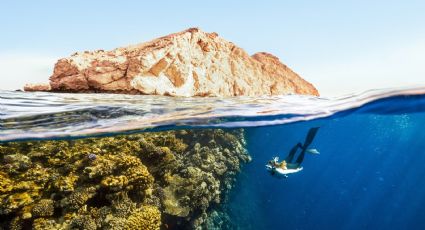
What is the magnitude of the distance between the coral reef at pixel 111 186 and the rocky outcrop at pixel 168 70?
2.56 metres

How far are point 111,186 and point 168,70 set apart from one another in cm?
596

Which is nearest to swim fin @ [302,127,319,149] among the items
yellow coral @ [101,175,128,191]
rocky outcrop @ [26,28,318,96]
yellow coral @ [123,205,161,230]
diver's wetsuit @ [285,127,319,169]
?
diver's wetsuit @ [285,127,319,169]

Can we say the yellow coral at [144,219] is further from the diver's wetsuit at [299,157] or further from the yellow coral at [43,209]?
the diver's wetsuit at [299,157]

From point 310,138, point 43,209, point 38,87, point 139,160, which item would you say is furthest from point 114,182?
point 310,138

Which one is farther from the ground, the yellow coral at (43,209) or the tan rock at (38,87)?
the tan rock at (38,87)

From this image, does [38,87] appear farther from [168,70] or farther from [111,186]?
[111,186]

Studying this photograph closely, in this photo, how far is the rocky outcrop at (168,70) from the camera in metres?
12.4

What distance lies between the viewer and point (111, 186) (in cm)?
A: 962

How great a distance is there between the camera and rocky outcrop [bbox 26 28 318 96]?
12398 mm

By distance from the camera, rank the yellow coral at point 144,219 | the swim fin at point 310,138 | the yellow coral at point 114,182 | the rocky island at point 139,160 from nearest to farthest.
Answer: the yellow coral at point 144,219 < the rocky island at point 139,160 < the yellow coral at point 114,182 < the swim fin at point 310,138

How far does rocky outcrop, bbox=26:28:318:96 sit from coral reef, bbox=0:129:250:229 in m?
2.56

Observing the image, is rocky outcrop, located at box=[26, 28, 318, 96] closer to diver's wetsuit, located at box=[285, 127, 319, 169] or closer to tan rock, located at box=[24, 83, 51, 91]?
tan rock, located at box=[24, 83, 51, 91]

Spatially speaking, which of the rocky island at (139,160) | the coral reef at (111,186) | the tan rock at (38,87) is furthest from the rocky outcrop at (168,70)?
the coral reef at (111,186)

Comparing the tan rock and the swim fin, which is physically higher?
the tan rock
